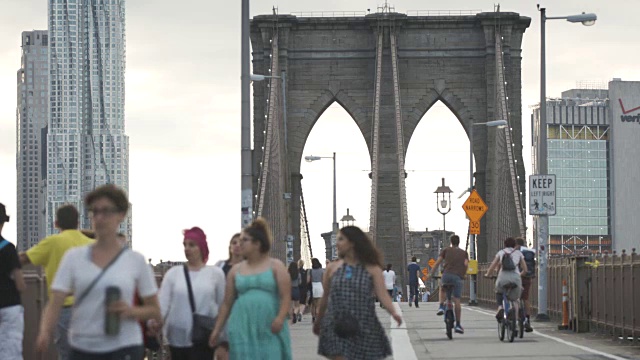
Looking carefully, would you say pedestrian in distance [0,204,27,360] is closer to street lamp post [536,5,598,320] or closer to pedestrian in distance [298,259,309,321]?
street lamp post [536,5,598,320]

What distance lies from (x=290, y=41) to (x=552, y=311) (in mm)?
49862

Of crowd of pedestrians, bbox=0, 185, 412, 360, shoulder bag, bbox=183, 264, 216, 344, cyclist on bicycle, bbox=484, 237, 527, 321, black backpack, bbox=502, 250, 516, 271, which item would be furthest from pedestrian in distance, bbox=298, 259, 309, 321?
shoulder bag, bbox=183, 264, 216, 344

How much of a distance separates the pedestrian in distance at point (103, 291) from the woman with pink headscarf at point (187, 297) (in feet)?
9.94

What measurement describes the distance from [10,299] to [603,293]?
14.6 meters

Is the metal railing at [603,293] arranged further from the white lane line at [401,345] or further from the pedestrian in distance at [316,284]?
the pedestrian in distance at [316,284]

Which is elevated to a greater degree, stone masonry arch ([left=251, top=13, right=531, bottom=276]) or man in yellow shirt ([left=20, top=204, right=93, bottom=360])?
stone masonry arch ([left=251, top=13, right=531, bottom=276])

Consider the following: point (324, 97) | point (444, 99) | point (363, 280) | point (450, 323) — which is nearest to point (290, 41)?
point (324, 97)

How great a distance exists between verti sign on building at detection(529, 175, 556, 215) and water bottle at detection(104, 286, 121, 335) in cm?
2417

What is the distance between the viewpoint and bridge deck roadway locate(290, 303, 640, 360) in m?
20.1

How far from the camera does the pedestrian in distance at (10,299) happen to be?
12.4 meters

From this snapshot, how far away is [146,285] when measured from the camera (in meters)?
9.01

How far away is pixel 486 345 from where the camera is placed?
22.6m

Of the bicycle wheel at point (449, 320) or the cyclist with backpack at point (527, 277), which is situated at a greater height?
the cyclist with backpack at point (527, 277)

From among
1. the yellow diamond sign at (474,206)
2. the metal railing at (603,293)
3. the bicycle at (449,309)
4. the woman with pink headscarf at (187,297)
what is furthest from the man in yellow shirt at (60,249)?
the yellow diamond sign at (474,206)
